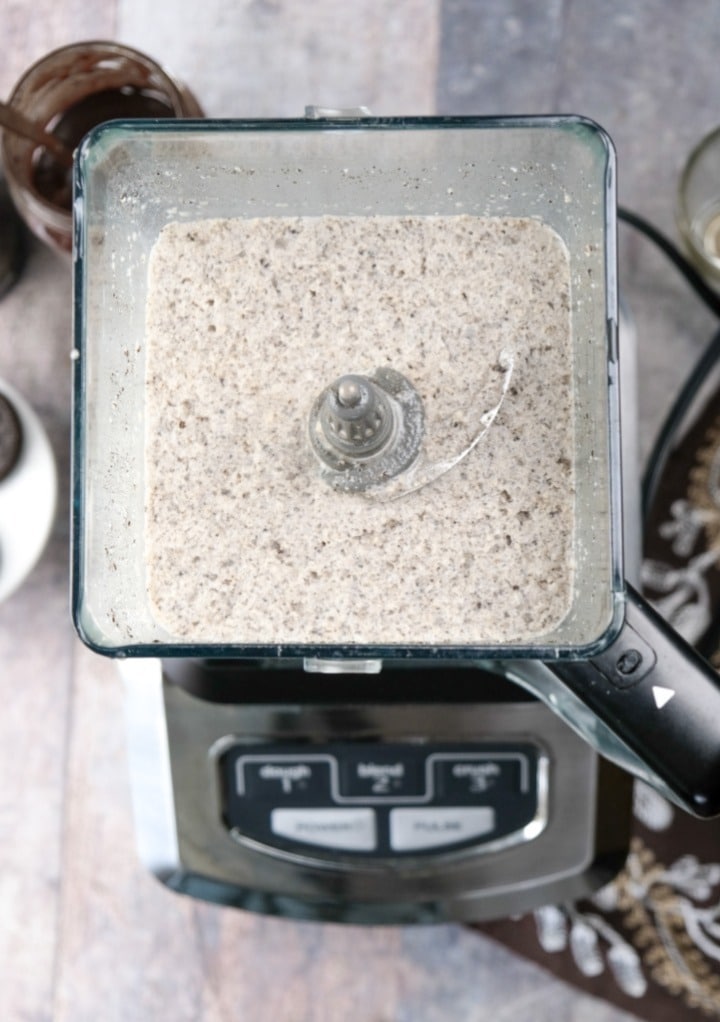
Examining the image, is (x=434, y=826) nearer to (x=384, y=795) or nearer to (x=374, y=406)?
(x=384, y=795)

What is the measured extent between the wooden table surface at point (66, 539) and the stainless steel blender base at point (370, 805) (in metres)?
0.06

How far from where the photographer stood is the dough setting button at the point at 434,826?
447 mm

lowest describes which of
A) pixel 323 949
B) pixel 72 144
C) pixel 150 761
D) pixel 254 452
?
pixel 323 949

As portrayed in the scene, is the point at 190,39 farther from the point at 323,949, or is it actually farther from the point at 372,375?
the point at 323,949

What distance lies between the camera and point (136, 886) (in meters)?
0.51

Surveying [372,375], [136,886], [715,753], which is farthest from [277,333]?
[136,886]

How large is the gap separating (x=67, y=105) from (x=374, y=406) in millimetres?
247

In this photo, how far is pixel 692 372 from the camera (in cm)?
49

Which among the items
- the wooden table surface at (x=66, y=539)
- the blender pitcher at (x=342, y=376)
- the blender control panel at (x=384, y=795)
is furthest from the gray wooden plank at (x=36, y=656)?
the blender pitcher at (x=342, y=376)

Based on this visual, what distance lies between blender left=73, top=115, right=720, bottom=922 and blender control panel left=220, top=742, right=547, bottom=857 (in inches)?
5.2

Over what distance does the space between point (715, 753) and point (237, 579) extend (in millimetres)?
137

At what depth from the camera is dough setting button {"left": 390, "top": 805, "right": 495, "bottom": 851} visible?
45 centimetres

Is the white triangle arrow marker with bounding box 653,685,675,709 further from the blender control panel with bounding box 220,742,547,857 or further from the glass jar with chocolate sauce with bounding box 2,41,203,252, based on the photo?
the glass jar with chocolate sauce with bounding box 2,41,203,252

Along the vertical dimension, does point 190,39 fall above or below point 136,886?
above
